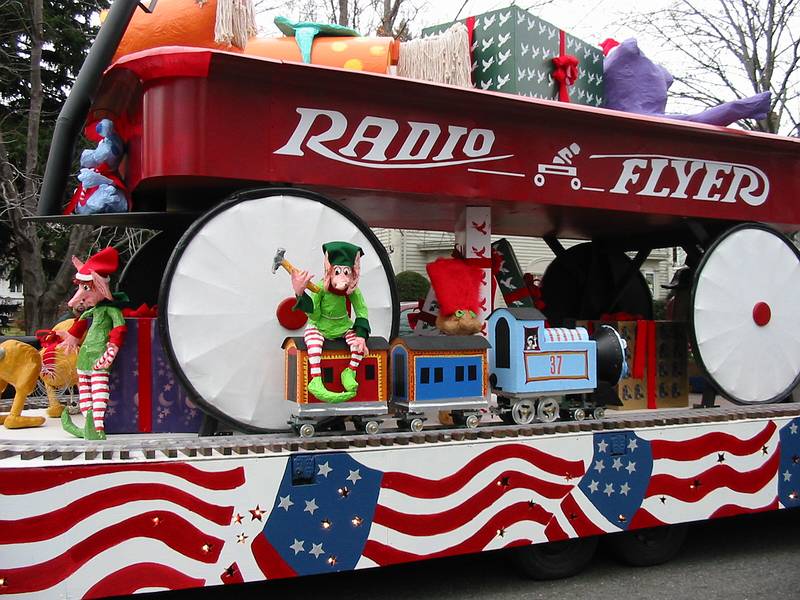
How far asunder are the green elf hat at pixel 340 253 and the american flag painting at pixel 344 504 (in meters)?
0.94

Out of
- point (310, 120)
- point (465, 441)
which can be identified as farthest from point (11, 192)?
point (465, 441)

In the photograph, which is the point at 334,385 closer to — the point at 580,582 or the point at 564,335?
the point at 564,335

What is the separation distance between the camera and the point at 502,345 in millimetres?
4352

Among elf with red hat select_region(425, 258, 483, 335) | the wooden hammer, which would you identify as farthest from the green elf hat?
elf with red hat select_region(425, 258, 483, 335)

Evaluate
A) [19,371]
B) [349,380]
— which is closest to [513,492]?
[349,380]

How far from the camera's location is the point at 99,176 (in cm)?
415

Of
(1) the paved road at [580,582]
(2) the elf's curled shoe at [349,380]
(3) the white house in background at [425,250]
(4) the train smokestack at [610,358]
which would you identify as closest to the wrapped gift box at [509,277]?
(4) the train smokestack at [610,358]

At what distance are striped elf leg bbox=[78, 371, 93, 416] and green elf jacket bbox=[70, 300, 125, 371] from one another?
0.11 ft

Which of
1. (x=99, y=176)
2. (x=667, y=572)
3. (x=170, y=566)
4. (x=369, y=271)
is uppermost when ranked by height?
(x=99, y=176)

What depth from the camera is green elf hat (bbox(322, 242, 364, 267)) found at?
3.63m

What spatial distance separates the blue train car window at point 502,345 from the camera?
430 centimetres

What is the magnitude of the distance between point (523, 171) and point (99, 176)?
2509 millimetres

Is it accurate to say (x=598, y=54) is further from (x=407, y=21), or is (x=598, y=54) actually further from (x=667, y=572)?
(x=407, y=21)

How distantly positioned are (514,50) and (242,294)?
245cm
